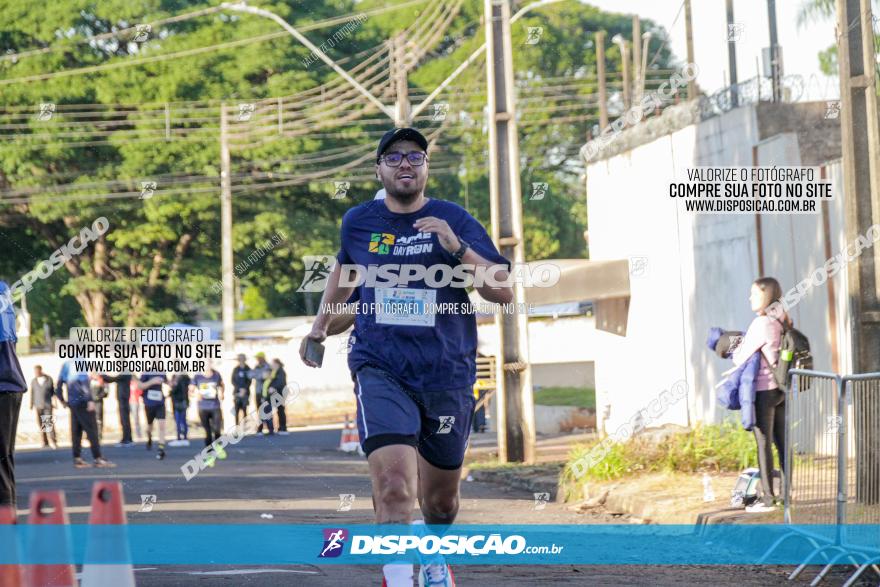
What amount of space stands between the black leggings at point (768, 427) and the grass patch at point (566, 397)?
67.3ft

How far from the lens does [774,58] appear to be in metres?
A: 19.0

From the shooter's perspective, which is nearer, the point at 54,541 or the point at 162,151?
the point at 54,541

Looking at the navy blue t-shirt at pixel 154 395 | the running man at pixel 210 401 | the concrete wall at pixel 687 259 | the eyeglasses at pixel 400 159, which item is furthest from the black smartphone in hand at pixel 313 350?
the navy blue t-shirt at pixel 154 395

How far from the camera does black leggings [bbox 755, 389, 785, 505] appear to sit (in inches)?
458

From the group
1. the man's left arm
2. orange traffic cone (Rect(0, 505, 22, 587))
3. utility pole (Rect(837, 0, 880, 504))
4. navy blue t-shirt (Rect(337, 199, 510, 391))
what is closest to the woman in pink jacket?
utility pole (Rect(837, 0, 880, 504))

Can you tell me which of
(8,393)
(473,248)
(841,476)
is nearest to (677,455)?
(841,476)

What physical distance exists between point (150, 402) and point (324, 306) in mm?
19394

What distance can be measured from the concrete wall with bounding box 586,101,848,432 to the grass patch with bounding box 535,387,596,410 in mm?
8455

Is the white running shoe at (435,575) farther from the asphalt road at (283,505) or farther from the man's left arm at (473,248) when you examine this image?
the asphalt road at (283,505)

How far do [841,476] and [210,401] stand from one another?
55.4 feet

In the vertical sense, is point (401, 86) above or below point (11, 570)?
above

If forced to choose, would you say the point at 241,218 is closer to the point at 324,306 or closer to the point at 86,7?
the point at 86,7

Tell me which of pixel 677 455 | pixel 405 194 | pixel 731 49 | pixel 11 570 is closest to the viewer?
pixel 11 570

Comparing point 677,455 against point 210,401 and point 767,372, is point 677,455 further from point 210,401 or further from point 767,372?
point 210,401
